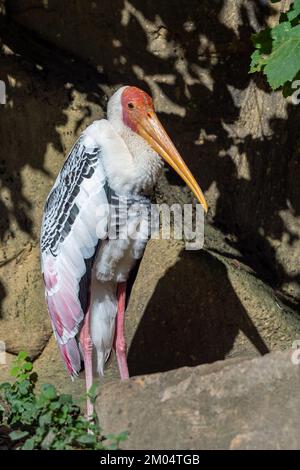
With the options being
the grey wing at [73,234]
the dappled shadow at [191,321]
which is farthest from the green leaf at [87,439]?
the dappled shadow at [191,321]

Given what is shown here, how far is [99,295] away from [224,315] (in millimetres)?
908

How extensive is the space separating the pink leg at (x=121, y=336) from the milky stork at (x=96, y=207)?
99mm

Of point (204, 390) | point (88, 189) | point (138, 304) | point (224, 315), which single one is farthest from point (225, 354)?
point (204, 390)

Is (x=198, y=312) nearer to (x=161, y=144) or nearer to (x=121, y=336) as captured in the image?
(x=121, y=336)

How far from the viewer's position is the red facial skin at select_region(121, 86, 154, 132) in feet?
16.1

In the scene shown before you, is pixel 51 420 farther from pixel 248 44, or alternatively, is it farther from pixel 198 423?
pixel 248 44

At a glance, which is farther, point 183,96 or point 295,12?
point 183,96

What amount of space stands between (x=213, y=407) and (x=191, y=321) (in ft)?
6.66

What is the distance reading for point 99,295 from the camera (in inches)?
203

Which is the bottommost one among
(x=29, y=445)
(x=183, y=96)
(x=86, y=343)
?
(x=29, y=445)

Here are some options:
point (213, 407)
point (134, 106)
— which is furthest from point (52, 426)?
point (134, 106)

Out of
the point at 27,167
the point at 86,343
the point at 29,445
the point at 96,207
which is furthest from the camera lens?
the point at 27,167

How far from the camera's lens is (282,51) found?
4.57 meters

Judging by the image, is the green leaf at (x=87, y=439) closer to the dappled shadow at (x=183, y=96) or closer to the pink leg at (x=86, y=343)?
the pink leg at (x=86, y=343)
